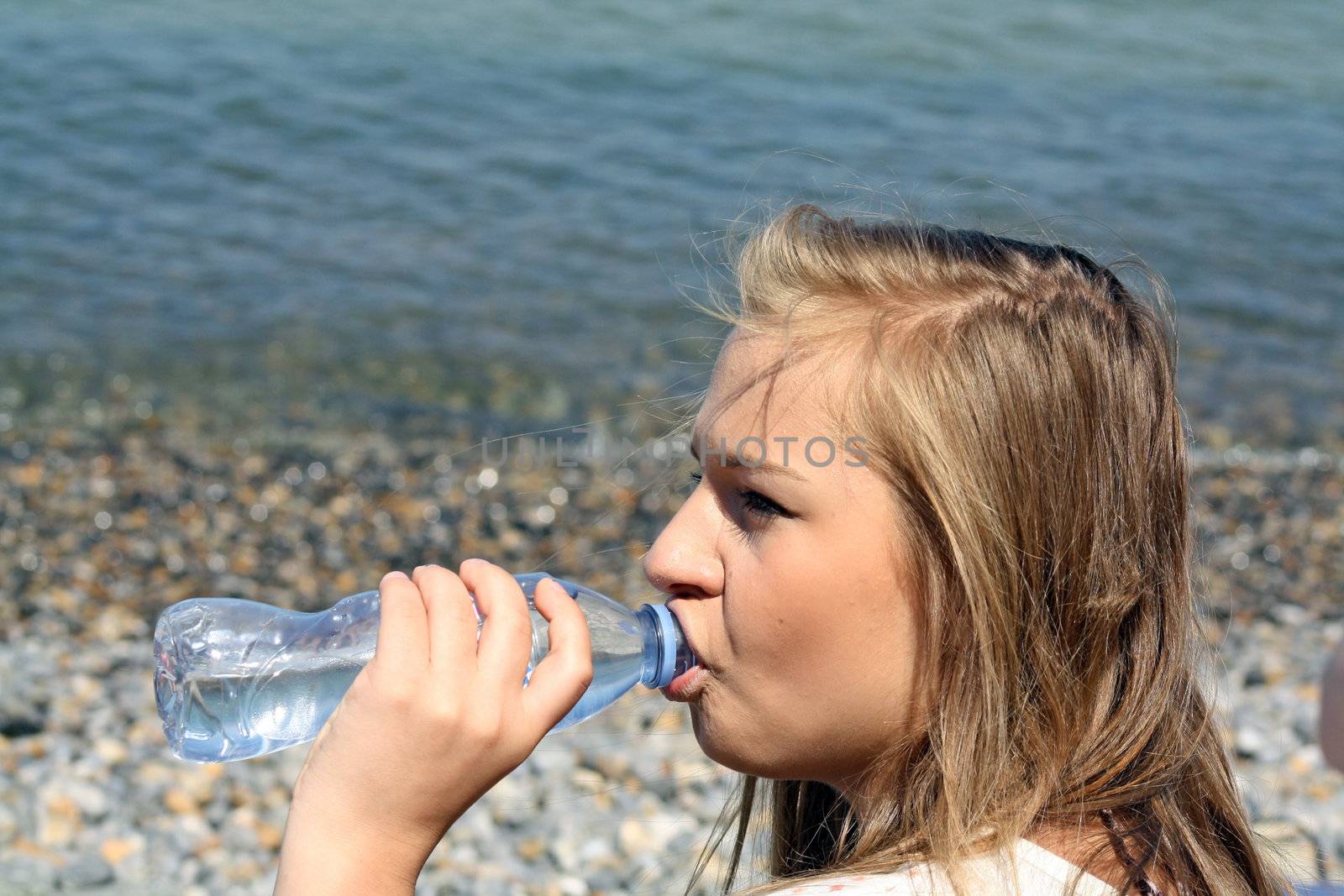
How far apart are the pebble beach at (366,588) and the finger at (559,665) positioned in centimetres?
149

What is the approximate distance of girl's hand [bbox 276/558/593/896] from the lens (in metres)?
1.82

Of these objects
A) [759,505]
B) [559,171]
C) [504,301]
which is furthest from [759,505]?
[559,171]

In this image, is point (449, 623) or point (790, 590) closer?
point (449, 623)

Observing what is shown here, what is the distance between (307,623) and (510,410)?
5.43 metres

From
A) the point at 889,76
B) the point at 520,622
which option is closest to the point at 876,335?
the point at 520,622

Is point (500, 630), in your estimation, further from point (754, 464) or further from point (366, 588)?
point (366, 588)

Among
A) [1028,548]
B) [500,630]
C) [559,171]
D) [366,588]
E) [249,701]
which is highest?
[1028,548]

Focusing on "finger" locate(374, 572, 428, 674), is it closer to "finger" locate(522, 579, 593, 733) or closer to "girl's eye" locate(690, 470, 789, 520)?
"finger" locate(522, 579, 593, 733)

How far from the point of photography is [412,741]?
1.81 metres


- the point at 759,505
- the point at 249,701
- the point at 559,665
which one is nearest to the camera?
the point at 559,665

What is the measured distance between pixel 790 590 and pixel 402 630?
56cm

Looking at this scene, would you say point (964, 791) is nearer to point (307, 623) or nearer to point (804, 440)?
point (804, 440)

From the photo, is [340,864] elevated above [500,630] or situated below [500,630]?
below

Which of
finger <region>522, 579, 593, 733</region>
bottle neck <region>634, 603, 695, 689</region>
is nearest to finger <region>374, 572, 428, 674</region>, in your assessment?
finger <region>522, 579, 593, 733</region>
